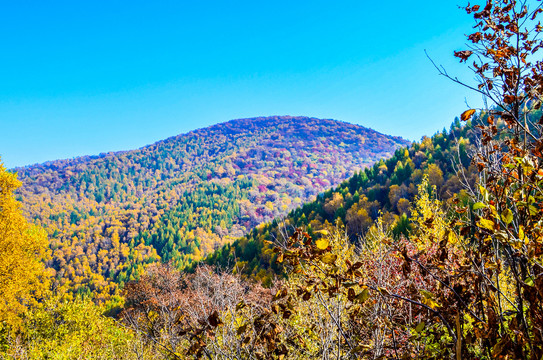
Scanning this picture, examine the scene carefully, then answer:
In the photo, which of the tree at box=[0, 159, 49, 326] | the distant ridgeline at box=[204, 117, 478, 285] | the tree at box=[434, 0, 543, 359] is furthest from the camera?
the distant ridgeline at box=[204, 117, 478, 285]

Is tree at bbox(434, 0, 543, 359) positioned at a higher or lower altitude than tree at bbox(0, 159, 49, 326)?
higher

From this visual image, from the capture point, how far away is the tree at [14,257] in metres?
9.35

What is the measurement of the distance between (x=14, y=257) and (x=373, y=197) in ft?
169

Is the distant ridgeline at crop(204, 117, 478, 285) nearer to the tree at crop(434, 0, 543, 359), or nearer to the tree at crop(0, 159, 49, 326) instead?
the tree at crop(0, 159, 49, 326)

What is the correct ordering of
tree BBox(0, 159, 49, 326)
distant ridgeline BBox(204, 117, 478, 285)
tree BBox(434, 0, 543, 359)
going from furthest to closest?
distant ridgeline BBox(204, 117, 478, 285), tree BBox(0, 159, 49, 326), tree BBox(434, 0, 543, 359)

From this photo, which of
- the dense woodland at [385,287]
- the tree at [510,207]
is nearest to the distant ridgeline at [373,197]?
the dense woodland at [385,287]

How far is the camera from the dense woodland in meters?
1.75

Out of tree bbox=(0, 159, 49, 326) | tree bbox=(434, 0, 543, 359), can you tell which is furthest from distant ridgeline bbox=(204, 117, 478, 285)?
tree bbox=(434, 0, 543, 359)

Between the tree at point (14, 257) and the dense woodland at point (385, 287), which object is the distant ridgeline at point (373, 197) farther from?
the tree at point (14, 257)

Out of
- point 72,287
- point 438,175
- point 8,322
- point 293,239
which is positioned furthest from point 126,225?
point 293,239

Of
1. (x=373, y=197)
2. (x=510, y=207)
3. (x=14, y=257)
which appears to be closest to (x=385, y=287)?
(x=510, y=207)

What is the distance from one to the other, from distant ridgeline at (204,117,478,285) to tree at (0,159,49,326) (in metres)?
31.7

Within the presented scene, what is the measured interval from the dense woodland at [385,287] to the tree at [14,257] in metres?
0.04

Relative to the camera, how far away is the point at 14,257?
374 inches
